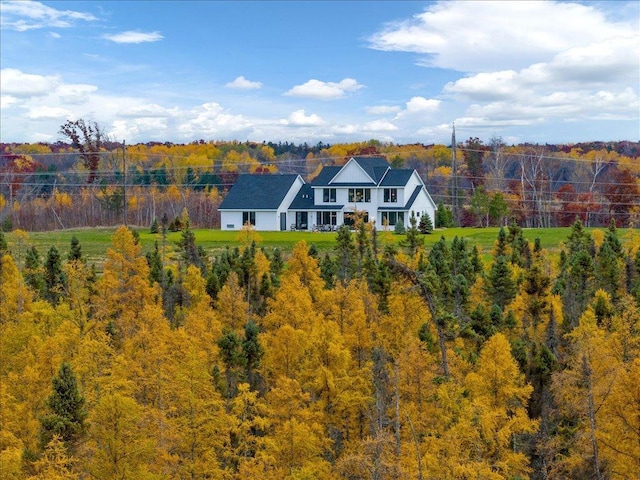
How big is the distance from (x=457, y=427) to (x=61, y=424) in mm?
11405

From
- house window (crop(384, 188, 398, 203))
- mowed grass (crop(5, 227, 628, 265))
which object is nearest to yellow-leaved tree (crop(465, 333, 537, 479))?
mowed grass (crop(5, 227, 628, 265))

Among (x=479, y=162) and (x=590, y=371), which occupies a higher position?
(x=479, y=162)

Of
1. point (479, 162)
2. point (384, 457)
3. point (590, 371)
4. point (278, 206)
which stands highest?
point (479, 162)

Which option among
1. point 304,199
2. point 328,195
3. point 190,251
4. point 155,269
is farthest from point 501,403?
point 304,199

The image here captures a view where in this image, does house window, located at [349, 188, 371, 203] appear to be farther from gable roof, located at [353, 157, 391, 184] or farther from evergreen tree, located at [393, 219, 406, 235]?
evergreen tree, located at [393, 219, 406, 235]

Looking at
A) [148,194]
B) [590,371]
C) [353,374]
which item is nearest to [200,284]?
[353,374]

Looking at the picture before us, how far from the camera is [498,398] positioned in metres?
23.3

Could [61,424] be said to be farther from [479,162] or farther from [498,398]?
[479,162]

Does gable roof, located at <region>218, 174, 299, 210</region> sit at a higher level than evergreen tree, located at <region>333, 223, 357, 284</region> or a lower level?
higher

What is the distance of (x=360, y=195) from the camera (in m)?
71.6

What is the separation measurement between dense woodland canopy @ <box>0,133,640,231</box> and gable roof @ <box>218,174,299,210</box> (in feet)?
20.9

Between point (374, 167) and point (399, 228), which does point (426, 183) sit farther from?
point (399, 228)

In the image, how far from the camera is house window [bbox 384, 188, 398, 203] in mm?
70250

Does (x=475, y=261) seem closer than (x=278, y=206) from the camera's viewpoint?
Yes
